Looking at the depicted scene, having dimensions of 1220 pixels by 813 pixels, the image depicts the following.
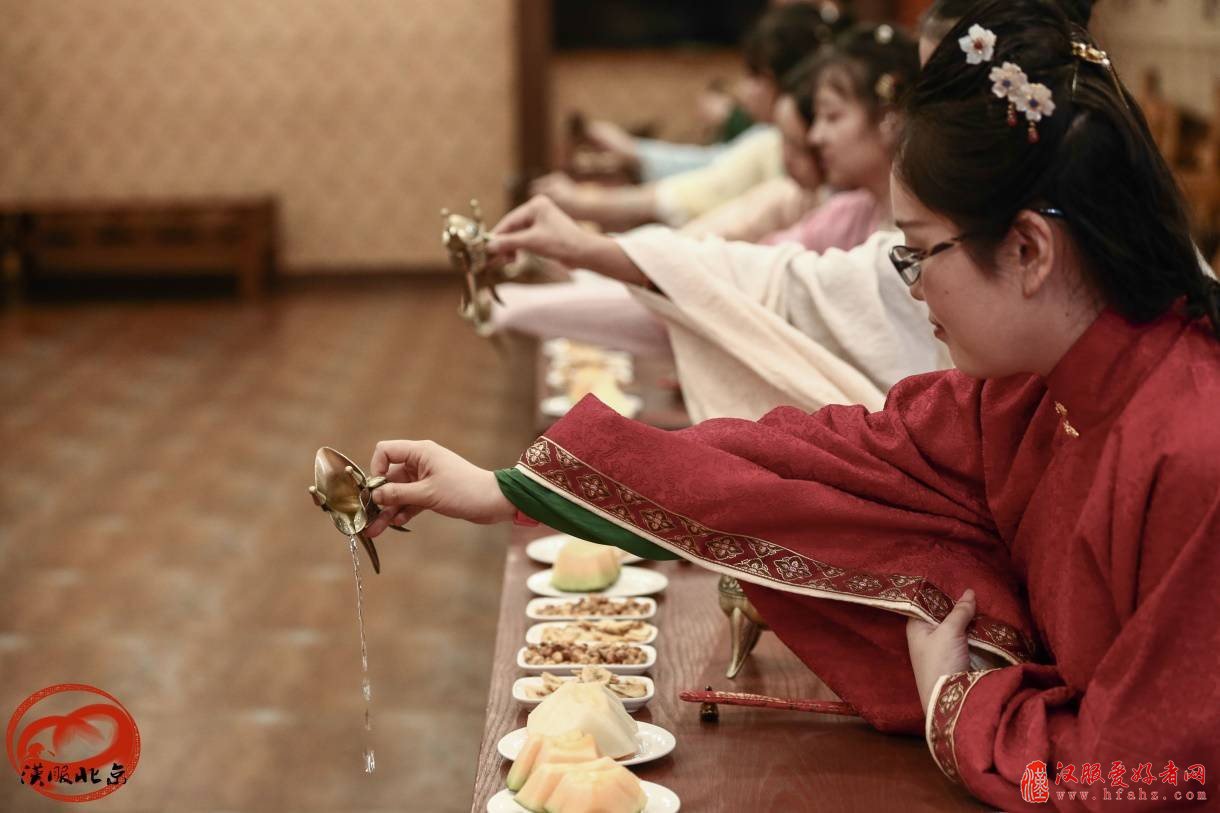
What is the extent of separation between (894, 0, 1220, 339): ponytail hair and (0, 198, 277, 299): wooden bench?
772 centimetres

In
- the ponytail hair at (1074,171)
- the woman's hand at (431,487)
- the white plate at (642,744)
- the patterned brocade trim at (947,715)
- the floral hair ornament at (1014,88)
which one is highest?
the floral hair ornament at (1014,88)

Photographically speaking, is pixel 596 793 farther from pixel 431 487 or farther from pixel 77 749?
pixel 77 749

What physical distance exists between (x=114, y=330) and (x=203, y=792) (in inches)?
209

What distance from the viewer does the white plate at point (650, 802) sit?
4.50ft

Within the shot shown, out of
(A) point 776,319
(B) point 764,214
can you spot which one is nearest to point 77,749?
(A) point 776,319

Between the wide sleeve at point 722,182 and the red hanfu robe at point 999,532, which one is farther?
the wide sleeve at point 722,182

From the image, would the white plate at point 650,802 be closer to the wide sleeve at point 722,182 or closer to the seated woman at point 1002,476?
the seated woman at point 1002,476

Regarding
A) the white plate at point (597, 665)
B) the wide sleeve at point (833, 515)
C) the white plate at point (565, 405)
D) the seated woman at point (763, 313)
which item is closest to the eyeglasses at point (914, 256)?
the wide sleeve at point (833, 515)

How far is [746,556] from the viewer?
4.97 ft

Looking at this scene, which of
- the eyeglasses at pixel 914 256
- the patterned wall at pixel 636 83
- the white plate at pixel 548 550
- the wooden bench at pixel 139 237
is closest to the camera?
the eyeglasses at pixel 914 256

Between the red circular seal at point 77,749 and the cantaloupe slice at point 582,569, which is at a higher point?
the red circular seal at point 77,749

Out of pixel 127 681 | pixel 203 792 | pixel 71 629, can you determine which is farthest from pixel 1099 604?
pixel 71 629

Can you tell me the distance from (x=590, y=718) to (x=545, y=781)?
11 centimetres

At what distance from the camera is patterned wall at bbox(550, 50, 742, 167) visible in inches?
359
